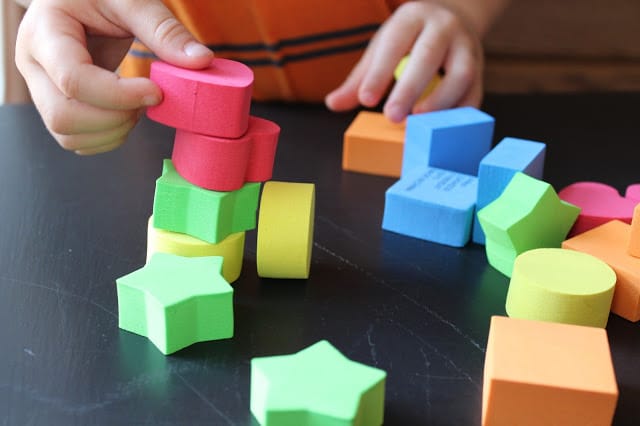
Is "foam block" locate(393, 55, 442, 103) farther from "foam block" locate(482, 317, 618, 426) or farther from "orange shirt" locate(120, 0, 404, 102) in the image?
"foam block" locate(482, 317, 618, 426)

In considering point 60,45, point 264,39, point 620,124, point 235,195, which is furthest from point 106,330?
point 620,124

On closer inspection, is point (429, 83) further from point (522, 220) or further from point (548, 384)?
point (548, 384)

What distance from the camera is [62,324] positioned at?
2.24 feet

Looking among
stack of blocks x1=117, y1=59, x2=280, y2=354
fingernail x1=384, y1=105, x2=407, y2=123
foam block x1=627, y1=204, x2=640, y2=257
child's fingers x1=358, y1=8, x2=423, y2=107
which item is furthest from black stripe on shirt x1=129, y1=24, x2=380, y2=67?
foam block x1=627, y1=204, x2=640, y2=257

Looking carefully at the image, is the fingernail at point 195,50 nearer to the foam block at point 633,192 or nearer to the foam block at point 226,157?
the foam block at point 226,157

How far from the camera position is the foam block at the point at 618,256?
73 centimetres

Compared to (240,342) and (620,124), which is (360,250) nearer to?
(240,342)

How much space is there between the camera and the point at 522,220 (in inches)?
31.0

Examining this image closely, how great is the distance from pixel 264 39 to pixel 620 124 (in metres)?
0.53

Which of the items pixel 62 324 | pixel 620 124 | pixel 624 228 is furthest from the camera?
pixel 620 124

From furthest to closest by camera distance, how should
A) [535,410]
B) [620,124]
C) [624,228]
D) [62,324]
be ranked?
[620,124]
[624,228]
[62,324]
[535,410]

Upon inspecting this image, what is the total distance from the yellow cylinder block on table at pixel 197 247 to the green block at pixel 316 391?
0.58 ft

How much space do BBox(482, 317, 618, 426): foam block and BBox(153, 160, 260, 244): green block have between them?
26cm

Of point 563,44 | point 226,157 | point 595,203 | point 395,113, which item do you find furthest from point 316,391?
point 563,44
